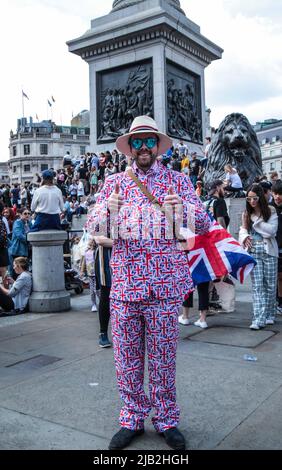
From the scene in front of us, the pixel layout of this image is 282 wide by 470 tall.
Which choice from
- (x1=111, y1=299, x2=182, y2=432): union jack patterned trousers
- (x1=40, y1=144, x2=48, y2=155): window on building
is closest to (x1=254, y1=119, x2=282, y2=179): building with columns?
(x1=40, y1=144, x2=48, y2=155): window on building

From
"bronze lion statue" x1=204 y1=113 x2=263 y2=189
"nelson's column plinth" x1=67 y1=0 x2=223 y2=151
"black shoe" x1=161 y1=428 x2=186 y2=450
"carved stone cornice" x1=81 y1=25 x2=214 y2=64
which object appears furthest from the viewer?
"nelson's column plinth" x1=67 y1=0 x2=223 y2=151

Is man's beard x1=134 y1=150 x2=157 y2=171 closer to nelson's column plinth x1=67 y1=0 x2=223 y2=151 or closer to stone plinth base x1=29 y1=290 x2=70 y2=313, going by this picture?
stone plinth base x1=29 y1=290 x2=70 y2=313

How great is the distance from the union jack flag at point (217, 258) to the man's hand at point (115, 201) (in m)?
2.92

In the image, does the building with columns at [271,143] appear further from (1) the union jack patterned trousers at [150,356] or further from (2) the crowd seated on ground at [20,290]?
(1) the union jack patterned trousers at [150,356]

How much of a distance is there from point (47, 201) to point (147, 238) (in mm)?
6095

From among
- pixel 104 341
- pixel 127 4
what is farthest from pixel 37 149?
pixel 104 341

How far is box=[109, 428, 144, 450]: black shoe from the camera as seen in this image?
3168mm

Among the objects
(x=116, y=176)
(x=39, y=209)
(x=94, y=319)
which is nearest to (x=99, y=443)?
(x=116, y=176)

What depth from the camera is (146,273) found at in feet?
10.7

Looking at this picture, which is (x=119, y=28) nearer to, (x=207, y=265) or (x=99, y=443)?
(x=207, y=265)

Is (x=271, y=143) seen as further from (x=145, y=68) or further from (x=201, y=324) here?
(x=201, y=324)

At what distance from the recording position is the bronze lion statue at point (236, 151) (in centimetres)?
1394

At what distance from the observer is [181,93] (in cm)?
2427

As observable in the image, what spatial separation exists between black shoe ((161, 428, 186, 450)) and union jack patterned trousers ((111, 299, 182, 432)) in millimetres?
38
